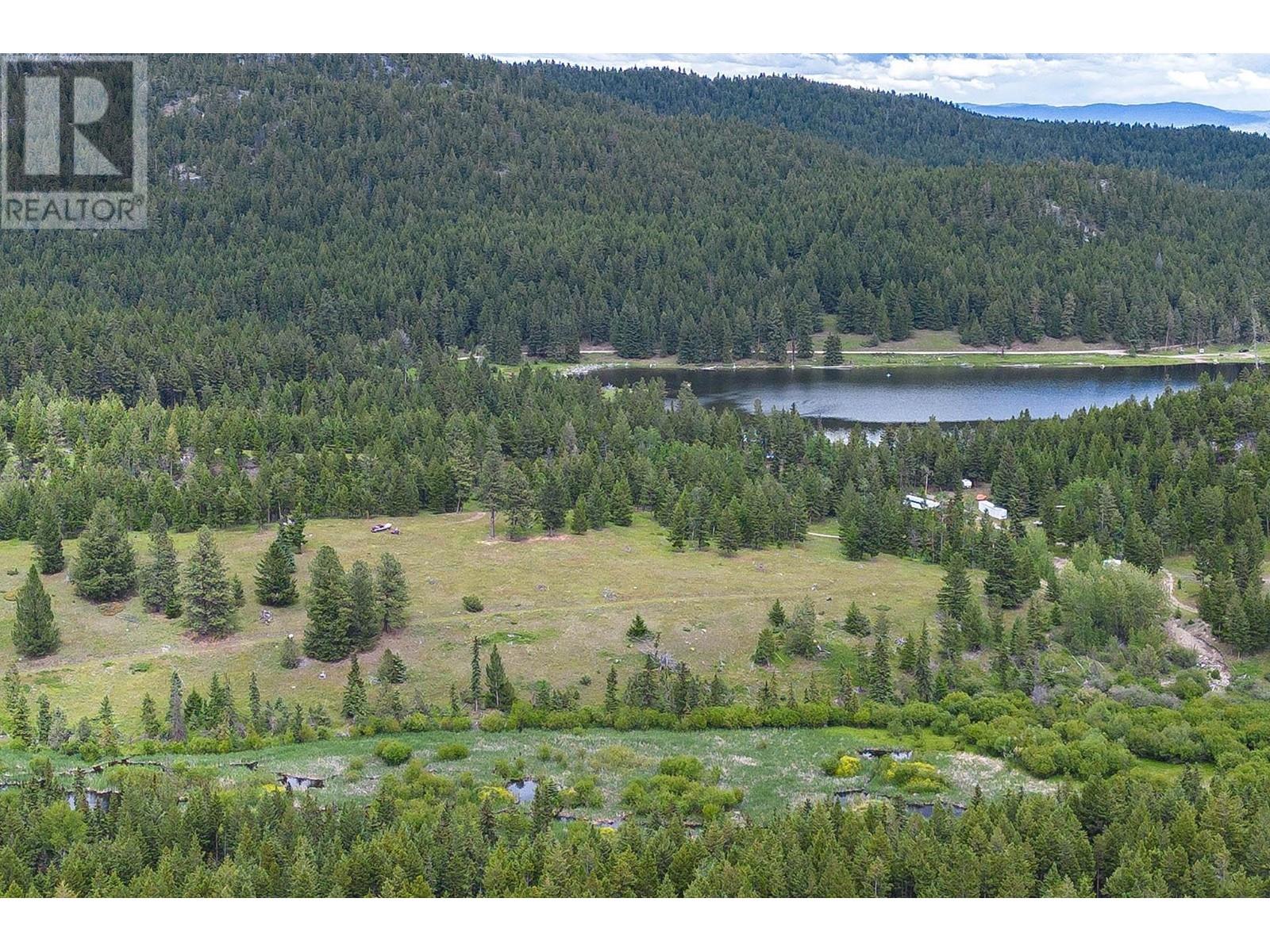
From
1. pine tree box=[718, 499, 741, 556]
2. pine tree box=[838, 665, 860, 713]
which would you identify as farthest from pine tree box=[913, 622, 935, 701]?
pine tree box=[718, 499, 741, 556]

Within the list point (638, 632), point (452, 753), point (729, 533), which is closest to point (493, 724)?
point (452, 753)

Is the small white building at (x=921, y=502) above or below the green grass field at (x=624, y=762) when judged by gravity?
above

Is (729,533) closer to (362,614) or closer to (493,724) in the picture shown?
(362,614)

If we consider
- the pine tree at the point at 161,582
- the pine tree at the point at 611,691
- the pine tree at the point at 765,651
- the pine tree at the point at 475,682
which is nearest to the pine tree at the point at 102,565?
the pine tree at the point at 161,582

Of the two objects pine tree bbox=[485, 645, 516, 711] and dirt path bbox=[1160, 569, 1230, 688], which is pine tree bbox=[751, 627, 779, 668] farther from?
dirt path bbox=[1160, 569, 1230, 688]

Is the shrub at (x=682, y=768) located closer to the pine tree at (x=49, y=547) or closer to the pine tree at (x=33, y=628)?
the pine tree at (x=33, y=628)


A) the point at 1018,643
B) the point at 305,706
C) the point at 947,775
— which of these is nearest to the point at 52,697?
the point at 305,706
